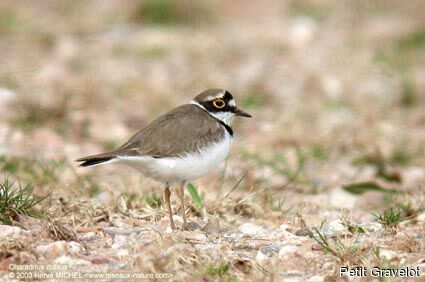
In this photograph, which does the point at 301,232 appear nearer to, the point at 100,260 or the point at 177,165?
the point at 177,165

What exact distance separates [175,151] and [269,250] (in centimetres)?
90

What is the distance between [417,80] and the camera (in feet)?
34.0

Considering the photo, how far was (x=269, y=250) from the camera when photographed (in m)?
5.07

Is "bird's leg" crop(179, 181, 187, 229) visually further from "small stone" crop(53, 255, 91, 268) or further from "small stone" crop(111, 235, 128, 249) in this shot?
"small stone" crop(53, 255, 91, 268)

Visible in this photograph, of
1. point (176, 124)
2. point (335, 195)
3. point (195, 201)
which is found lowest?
point (335, 195)

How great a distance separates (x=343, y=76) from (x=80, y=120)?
3.28 metres

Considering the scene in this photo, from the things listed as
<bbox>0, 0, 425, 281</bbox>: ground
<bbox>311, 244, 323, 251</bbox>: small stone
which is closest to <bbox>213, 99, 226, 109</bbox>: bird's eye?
<bbox>0, 0, 425, 281</bbox>: ground

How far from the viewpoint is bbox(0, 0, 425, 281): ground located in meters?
4.88

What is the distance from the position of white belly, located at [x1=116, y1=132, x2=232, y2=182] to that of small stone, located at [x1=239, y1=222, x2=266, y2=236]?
15.9 inches

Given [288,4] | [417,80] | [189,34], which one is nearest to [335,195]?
Result: [417,80]

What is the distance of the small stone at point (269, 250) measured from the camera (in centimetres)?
501

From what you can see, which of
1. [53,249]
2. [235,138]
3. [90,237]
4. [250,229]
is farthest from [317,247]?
[235,138]

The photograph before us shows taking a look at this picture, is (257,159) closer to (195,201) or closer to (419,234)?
(195,201)

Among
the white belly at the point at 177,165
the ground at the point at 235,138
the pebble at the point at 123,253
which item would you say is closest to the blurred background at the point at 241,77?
the ground at the point at 235,138
